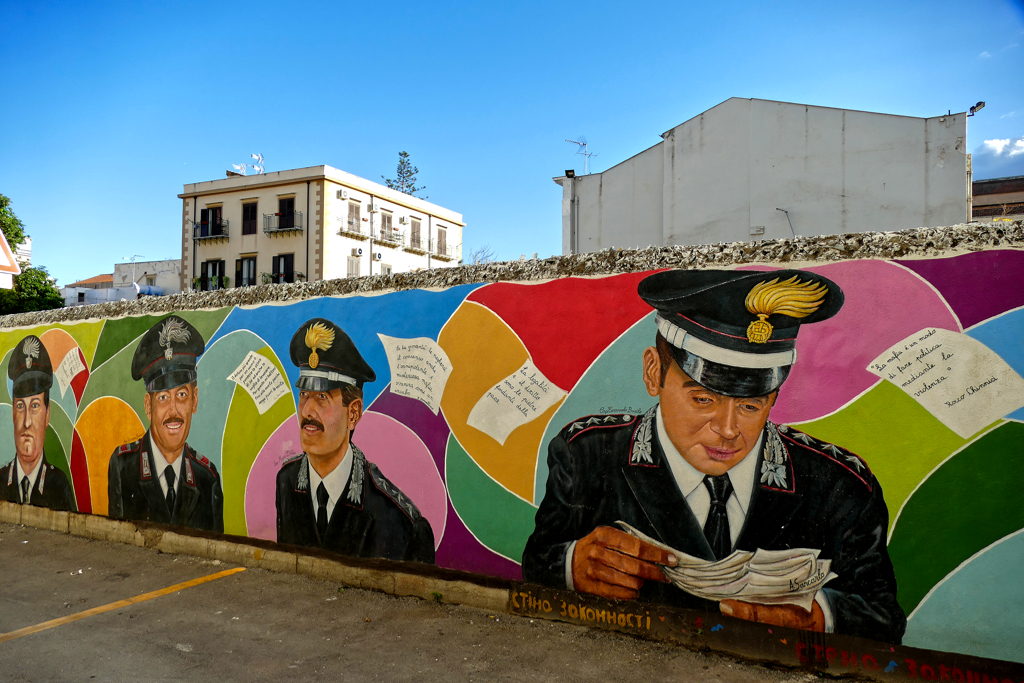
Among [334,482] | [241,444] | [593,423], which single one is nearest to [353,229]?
[241,444]

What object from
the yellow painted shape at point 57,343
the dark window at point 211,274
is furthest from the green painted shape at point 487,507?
the dark window at point 211,274

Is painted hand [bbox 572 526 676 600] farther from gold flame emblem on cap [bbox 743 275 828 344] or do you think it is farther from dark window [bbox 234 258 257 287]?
dark window [bbox 234 258 257 287]

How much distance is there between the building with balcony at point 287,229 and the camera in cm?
3556

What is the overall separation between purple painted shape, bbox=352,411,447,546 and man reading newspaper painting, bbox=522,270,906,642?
1.12 meters

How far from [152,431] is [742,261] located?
19.6ft

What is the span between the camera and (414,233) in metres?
41.6

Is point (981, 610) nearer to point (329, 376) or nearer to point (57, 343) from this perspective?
point (329, 376)

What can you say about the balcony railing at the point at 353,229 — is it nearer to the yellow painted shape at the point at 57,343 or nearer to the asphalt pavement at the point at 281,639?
the yellow painted shape at the point at 57,343

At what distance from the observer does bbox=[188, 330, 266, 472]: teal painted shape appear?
6219mm

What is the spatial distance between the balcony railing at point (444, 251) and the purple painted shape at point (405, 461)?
126 ft

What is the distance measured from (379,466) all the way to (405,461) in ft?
0.88

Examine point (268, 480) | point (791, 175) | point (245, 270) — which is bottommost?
point (268, 480)

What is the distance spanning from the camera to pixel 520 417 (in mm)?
4562

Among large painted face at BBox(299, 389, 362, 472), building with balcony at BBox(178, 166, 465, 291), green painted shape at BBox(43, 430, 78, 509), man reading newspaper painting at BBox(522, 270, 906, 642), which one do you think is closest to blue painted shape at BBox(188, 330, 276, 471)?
large painted face at BBox(299, 389, 362, 472)
